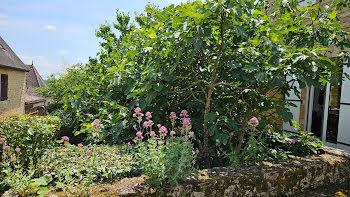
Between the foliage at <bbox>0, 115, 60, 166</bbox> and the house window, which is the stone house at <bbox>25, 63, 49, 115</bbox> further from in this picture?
the foliage at <bbox>0, 115, 60, 166</bbox>

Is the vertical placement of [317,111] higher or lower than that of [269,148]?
higher

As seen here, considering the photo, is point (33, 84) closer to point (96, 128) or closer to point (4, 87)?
point (4, 87)

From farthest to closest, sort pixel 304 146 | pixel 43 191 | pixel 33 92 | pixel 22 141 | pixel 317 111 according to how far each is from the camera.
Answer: pixel 33 92
pixel 317 111
pixel 304 146
pixel 22 141
pixel 43 191

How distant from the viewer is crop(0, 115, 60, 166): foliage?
2322 mm

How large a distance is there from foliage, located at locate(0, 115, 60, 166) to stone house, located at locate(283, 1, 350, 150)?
4.42 meters

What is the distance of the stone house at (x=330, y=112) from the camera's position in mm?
4547

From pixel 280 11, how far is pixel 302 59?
1483 millimetres

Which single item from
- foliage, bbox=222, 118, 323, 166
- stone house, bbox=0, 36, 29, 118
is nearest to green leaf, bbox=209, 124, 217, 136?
foliage, bbox=222, 118, 323, 166

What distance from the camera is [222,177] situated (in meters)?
2.31

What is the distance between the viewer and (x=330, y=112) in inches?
197

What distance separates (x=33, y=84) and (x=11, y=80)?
8765 mm

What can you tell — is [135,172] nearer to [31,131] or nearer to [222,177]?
[222,177]

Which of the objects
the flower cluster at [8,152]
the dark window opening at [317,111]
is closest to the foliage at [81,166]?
the flower cluster at [8,152]

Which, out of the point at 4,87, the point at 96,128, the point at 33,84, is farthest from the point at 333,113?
the point at 33,84
